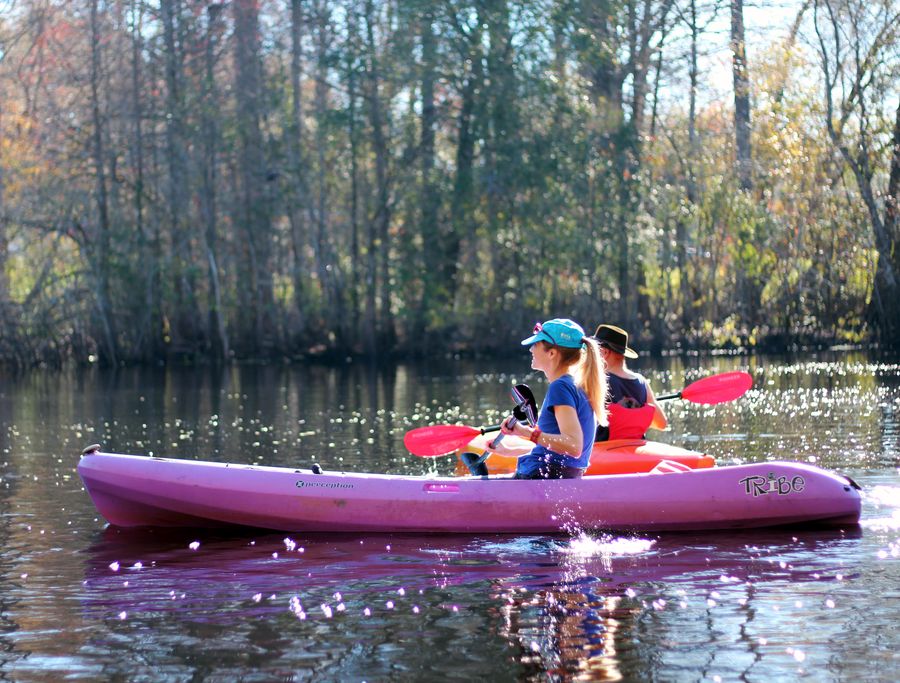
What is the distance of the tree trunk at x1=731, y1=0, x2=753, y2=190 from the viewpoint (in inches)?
875

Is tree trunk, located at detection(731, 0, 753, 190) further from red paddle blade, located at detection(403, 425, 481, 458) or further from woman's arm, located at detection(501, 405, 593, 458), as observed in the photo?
woman's arm, located at detection(501, 405, 593, 458)

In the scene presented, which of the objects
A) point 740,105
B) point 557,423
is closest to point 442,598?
point 557,423

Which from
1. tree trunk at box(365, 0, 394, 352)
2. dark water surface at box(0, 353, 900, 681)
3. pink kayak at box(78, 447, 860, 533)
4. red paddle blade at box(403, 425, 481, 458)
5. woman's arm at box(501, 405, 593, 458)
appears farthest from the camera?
tree trunk at box(365, 0, 394, 352)

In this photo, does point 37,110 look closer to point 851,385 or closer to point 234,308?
point 234,308

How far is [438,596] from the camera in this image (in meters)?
5.78

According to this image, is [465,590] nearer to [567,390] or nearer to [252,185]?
[567,390]

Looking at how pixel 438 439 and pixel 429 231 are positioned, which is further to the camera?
pixel 429 231

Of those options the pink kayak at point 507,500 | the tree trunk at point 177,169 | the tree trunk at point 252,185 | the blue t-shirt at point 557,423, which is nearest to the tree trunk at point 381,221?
the tree trunk at point 252,185

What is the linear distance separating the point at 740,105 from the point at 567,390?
16972 mm

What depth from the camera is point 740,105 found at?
22.7m

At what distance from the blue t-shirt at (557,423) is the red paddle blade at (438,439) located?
2.32 ft

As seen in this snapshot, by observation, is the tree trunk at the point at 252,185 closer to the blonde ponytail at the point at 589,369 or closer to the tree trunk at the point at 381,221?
the tree trunk at the point at 381,221

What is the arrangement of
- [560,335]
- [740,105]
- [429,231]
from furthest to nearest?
[429,231]
[740,105]
[560,335]

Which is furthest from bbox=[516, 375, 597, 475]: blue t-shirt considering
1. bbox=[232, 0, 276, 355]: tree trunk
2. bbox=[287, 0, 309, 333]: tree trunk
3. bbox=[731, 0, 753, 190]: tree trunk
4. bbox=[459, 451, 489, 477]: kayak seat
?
bbox=[232, 0, 276, 355]: tree trunk
